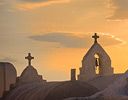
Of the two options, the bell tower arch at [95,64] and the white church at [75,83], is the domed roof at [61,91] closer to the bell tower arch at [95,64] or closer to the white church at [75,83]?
the white church at [75,83]

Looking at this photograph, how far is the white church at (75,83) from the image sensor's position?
43.1ft

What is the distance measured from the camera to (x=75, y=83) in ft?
61.0

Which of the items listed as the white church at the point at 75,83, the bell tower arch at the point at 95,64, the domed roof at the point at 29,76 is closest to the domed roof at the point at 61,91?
the white church at the point at 75,83

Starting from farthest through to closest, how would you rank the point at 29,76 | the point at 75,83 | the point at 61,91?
the point at 29,76 < the point at 75,83 < the point at 61,91

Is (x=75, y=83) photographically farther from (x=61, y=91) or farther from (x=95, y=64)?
(x=95, y=64)

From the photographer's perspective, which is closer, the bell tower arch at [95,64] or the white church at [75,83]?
the white church at [75,83]

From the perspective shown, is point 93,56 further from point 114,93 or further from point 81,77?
point 114,93

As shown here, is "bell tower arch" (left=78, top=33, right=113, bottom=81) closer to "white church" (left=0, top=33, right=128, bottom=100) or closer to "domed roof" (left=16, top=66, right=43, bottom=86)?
"white church" (left=0, top=33, right=128, bottom=100)

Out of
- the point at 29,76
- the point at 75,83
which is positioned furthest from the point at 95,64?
the point at 75,83

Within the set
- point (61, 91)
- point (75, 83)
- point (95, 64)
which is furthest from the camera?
point (95, 64)

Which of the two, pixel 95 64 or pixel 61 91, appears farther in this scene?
pixel 95 64

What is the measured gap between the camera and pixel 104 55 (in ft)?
93.9

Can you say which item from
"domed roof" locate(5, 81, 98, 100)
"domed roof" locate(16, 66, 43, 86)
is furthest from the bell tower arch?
"domed roof" locate(5, 81, 98, 100)

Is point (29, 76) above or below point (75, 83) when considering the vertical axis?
above
